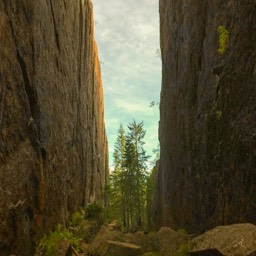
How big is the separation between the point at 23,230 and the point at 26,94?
5.94 metres

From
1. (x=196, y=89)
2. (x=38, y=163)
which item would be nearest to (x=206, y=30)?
(x=196, y=89)

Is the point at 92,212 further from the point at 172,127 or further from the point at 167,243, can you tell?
the point at 167,243

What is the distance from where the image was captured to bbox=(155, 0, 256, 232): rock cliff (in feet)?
33.9

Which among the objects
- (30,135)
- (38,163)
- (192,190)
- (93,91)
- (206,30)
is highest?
(93,91)

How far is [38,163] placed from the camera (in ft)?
51.1

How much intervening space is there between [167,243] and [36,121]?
330 inches

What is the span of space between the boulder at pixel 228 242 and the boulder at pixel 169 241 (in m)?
3.47

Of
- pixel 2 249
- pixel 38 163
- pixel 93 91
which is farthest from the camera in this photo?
pixel 93 91

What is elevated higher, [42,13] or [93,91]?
[93,91]

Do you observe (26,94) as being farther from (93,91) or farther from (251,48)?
(93,91)

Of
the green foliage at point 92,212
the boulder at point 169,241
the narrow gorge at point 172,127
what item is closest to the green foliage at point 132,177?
the green foliage at point 92,212

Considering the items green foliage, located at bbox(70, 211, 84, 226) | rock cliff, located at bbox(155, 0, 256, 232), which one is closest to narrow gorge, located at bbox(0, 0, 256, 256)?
rock cliff, located at bbox(155, 0, 256, 232)

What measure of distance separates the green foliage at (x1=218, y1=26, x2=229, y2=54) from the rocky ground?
701 centimetres

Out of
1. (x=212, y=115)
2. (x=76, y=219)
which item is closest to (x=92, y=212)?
(x=76, y=219)
